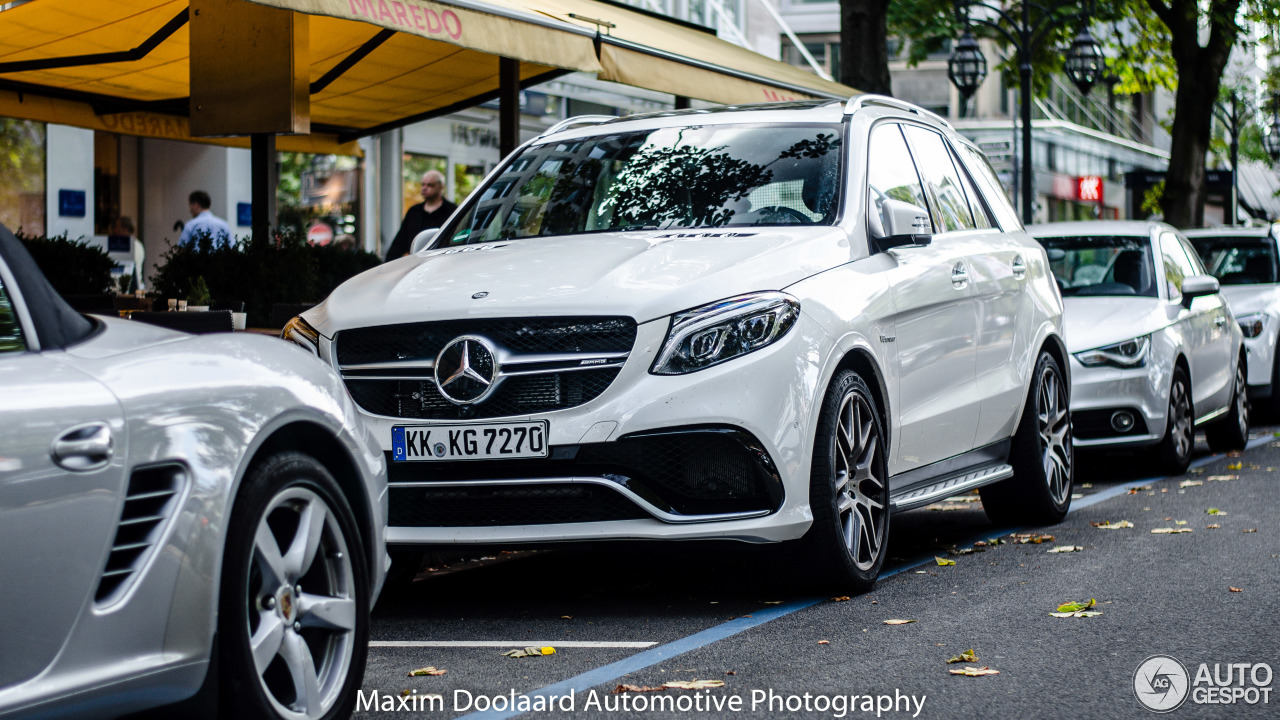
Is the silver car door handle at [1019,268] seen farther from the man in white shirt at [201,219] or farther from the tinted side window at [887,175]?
the man in white shirt at [201,219]

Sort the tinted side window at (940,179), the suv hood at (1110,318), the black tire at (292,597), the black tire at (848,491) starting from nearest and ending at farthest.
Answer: the black tire at (292,597) → the black tire at (848,491) → the tinted side window at (940,179) → the suv hood at (1110,318)

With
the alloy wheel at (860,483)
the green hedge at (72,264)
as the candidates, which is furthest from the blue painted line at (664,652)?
the green hedge at (72,264)

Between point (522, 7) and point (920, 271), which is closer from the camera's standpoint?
point (920, 271)

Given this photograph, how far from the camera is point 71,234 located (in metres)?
18.4

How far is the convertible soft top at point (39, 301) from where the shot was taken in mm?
3439

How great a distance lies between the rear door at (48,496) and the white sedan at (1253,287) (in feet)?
42.6

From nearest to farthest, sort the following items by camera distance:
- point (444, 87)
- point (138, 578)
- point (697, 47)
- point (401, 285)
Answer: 1. point (138, 578)
2. point (401, 285)
3. point (697, 47)
4. point (444, 87)

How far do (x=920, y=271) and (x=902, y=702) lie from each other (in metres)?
2.84

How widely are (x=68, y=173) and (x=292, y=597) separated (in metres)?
15.8

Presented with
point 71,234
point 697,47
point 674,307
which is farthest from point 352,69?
point 674,307

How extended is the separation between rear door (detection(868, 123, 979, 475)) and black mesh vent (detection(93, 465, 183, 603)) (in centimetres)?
381

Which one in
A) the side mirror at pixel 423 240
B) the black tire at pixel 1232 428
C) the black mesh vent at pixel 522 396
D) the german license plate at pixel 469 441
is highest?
the side mirror at pixel 423 240

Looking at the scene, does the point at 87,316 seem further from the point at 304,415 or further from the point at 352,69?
the point at 352,69

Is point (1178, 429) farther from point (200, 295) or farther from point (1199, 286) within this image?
point (200, 295)
